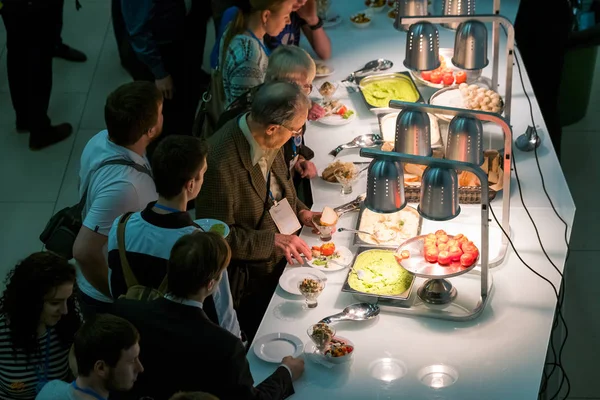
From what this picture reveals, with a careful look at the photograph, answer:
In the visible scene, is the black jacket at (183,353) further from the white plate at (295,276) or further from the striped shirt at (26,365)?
the white plate at (295,276)

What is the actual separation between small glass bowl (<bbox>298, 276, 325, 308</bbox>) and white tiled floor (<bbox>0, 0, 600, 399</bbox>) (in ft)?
4.80

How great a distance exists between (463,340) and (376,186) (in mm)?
645

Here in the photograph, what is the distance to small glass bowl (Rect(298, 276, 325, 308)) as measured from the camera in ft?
10.2

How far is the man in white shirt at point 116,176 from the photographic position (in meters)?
2.93

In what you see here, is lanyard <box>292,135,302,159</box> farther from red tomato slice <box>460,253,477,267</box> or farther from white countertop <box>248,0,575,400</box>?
red tomato slice <box>460,253,477,267</box>

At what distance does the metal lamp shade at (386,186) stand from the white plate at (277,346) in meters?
0.55

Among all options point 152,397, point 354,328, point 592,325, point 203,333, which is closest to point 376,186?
point 354,328

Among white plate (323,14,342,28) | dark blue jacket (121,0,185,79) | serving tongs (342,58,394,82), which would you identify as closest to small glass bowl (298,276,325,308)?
serving tongs (342,58,394,82)

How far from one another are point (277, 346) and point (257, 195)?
653mm

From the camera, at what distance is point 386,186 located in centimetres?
274

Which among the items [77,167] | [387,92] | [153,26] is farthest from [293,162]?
[77,167]

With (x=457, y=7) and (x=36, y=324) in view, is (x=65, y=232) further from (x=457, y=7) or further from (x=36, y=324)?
(x=457, y=7)

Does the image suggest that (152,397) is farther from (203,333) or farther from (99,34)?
(99,34)

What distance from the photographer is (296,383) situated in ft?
9.16
